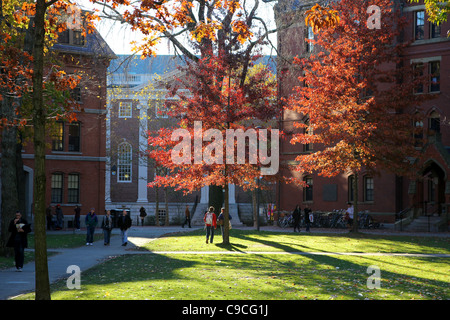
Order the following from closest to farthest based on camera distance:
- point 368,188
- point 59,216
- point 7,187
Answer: point 7,187
point 59,216
point 368,188

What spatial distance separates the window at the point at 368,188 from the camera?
4172 centimetres

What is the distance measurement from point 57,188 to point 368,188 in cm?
2192

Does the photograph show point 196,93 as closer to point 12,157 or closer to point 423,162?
point 12,157

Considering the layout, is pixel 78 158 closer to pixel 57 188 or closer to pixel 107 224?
pixel 57 188

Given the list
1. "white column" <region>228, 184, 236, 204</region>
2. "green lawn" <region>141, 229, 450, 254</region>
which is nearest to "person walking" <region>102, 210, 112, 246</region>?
"green lawn" <region>141, 229, 450, 254</region>

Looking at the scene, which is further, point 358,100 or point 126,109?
point 126,109

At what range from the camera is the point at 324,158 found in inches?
1169

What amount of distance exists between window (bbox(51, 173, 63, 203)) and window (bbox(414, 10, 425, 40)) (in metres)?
26.4

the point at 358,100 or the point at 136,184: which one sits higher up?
the point at 358,100

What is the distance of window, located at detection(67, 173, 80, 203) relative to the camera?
144ft

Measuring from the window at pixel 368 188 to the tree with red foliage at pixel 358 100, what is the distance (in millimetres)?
11516

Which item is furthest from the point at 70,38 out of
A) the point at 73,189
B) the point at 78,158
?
the point at 73,189

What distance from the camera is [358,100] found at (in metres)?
29.9

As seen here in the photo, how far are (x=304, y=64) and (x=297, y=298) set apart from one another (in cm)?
2166
